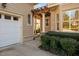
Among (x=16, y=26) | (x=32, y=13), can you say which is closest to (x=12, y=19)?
(x=16, y=26)

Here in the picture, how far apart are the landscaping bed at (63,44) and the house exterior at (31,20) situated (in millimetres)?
1464

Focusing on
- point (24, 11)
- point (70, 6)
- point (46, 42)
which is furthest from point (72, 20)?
point (24, 11)

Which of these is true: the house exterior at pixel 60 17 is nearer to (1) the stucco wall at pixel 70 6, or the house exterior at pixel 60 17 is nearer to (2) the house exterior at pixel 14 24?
(1) the stucco wall at pixel 70 6

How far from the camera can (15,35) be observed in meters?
8.18

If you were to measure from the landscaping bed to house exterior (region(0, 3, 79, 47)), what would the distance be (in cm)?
146

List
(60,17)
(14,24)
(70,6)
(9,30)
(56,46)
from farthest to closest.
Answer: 1. (60,17)
2. (14,24)
3. (70,6)
4. (9,30)
5. (56,46)

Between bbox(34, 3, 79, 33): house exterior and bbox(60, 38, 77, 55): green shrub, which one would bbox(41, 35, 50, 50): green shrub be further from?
bbox(60, 38, 77, 55): green shrub

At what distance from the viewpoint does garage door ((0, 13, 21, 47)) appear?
6867 millimetres

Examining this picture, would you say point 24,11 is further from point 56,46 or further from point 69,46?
point 69,46

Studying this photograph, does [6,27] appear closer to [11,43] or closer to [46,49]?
[11,43]

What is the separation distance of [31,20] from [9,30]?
2872mm

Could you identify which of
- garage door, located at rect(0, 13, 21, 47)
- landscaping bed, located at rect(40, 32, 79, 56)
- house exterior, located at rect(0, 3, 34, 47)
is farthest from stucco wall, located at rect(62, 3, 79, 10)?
garage door, located at rect(0, 13, 21, 47)

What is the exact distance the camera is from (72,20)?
767cm

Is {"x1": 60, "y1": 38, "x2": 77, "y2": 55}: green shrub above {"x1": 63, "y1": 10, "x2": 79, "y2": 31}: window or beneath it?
beneath
